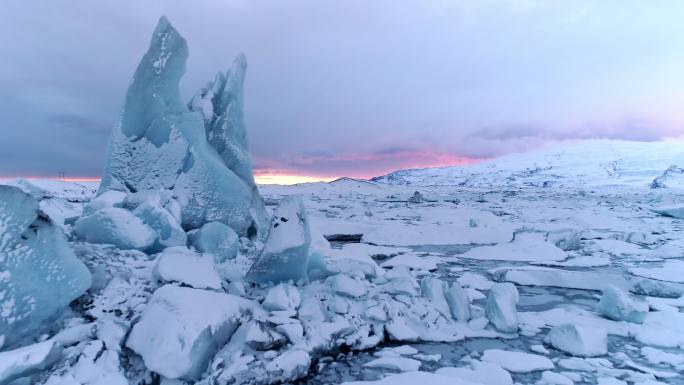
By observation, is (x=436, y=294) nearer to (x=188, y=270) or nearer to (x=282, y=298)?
(x=282, y=298)

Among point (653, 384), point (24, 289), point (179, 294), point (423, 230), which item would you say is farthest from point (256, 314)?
point (423, 230)

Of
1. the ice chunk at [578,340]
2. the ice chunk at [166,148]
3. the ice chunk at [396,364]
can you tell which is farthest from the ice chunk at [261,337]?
the ice chunk at [166,148]

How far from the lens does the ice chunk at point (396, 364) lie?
3500mm

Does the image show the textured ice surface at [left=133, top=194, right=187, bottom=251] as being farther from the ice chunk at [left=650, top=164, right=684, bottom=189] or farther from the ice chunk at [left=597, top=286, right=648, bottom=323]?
the ice chunk at [left=650, top=164, right=684, bottom=189]

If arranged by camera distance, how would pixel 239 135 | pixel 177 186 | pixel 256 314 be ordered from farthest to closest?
pixel 239 135
pixel 177 186
pixel 256 314

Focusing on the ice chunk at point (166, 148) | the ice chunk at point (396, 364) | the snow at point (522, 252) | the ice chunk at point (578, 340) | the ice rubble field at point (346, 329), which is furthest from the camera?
the snow at point (522, 252)

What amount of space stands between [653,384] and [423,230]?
8173mm

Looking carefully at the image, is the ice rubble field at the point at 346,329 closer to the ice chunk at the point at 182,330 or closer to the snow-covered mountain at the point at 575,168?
the ice chunk at the point at 182,330

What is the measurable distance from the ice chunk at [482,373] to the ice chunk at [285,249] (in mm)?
1901

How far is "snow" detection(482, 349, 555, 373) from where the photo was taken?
11.6ft

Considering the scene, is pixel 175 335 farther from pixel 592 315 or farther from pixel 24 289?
pixel 592 315

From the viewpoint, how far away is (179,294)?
3.42 meters

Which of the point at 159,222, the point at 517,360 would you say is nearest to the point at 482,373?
the point at 517,360

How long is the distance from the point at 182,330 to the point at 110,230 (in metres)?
2.10
